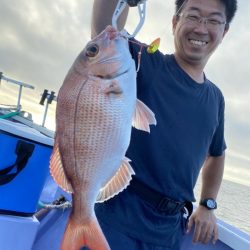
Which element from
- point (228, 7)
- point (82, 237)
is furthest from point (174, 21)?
point (82, 237)

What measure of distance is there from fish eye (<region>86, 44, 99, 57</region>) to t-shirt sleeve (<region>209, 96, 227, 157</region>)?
1316mm

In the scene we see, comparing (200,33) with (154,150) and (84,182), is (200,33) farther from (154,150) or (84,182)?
(84,182)

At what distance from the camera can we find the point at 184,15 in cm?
249

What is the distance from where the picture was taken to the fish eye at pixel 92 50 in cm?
157

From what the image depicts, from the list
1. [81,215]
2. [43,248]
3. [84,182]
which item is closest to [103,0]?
[84,182]

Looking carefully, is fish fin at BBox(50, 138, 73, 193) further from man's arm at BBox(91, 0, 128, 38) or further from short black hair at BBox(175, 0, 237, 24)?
short black hair at BBox(175, 0, 237, 24)

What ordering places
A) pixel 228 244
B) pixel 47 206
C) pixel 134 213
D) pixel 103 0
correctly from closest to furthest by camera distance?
pixel 103 0
pixel 134 213
pixel 228 244
pixel 47 206

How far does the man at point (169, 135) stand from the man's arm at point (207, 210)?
19cm

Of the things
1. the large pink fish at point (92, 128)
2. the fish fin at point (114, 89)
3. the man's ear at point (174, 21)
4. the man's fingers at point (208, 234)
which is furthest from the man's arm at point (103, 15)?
the man's fingers at point (208, 234)

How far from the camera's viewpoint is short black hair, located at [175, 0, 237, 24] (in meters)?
2.57

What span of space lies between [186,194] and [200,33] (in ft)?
3.26

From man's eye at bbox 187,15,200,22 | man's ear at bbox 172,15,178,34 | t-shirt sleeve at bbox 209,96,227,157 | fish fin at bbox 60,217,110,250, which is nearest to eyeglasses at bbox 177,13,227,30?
man's eye at bbox 187,15,200,22

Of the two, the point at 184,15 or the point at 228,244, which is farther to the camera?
the point at 228,244

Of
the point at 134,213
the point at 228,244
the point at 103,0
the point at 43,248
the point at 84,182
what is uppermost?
the point at 103,0
